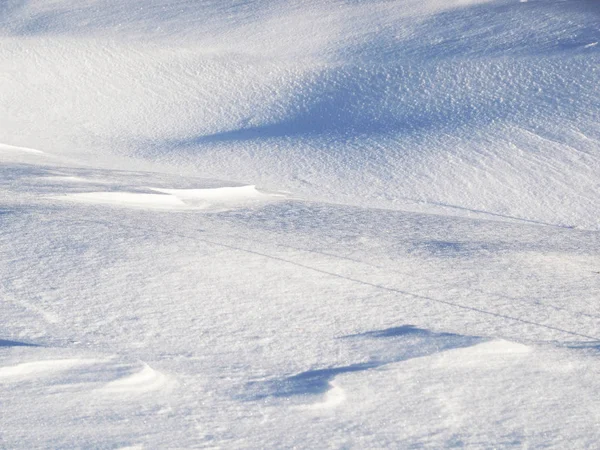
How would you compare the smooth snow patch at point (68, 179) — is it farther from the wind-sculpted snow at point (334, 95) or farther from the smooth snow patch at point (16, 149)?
the smooth snow patch at point (16, 149)

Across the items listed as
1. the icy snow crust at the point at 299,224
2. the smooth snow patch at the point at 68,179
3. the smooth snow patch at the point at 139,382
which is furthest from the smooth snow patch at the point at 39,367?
the smooth snow patch at the point at 68,179

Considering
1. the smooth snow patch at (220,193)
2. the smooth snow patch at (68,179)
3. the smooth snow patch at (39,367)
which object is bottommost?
the smooth snow patch at (39,367)

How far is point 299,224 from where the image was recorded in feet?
10.3

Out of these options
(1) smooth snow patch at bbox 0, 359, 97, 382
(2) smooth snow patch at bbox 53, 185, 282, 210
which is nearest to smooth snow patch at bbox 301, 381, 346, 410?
(1) smooth snow patch at bbox 0, 359, 97, 382

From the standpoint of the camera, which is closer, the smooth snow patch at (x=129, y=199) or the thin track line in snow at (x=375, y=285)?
the thin track line in snow at (x=375, y=285)

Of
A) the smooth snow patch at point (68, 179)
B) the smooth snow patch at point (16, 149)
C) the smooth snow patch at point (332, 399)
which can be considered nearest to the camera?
the smooth snow patch at point (332, 399)

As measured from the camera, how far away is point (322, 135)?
15.8 ft

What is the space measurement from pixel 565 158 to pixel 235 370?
9.84 ft

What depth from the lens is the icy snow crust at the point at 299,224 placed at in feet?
5.71

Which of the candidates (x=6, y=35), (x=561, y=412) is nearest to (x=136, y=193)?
(x=561, y=412)

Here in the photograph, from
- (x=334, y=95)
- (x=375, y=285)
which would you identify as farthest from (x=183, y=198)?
(x=334, y=95)

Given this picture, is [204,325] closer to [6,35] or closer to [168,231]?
[168,231]

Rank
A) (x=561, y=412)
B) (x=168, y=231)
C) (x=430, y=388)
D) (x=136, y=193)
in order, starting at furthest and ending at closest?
(x=136, y=193), (x=168, y=231), (x=430, y=388), (x=561, y=412)

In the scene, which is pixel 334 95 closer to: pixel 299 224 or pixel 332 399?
pixel 299 224
